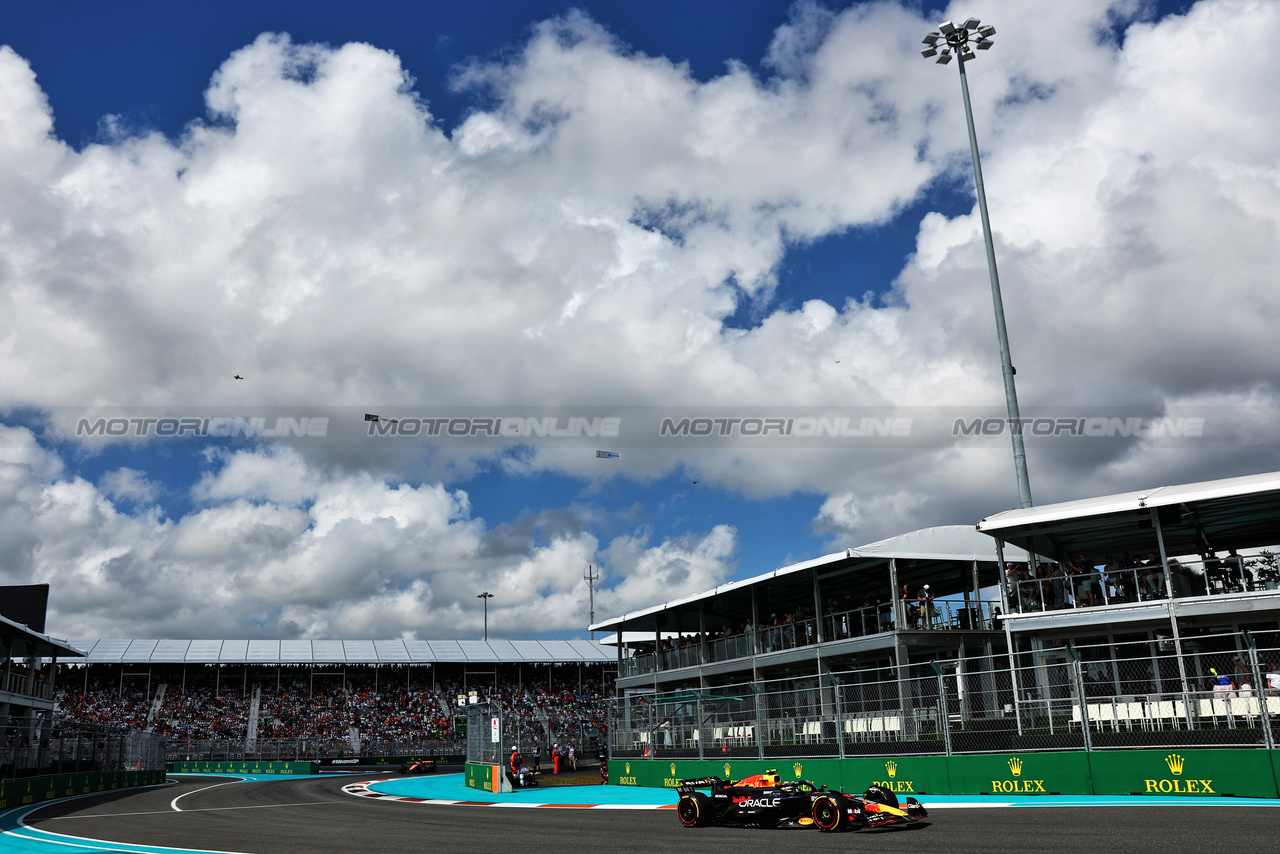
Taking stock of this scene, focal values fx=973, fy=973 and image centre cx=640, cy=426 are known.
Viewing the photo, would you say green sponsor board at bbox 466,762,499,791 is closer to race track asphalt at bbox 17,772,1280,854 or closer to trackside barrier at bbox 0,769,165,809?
race track asphalt at bbox 17,772,1280,854

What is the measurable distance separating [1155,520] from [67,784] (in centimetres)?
3277

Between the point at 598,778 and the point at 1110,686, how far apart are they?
759 inches

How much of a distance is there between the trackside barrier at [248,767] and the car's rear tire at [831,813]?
4342cm

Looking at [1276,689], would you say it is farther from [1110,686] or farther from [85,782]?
[85,782]

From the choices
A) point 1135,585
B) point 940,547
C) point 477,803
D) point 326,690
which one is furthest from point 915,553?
point 326,690

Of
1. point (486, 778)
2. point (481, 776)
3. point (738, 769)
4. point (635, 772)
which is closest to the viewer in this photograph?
point (738, 769)

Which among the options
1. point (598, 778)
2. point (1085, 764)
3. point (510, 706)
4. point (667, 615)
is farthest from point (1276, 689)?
point (510, 706)

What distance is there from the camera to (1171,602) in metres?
21.1

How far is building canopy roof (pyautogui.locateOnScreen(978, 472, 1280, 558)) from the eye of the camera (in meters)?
20.9

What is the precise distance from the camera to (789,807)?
49.7 ft

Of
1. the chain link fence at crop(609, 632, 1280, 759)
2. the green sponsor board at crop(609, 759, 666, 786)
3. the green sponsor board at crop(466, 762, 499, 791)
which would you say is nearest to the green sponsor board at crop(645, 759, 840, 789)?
the green sponsor board at crop(609, 759, 666, 786)

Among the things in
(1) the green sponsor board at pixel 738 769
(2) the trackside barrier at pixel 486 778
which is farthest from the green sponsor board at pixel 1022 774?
(2) the trackside barrier at pixel 486 778

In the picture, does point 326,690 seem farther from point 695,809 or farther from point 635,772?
point 695,809

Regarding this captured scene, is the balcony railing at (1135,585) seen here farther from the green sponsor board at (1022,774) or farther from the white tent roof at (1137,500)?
the green sponsor board at (1022,774)
